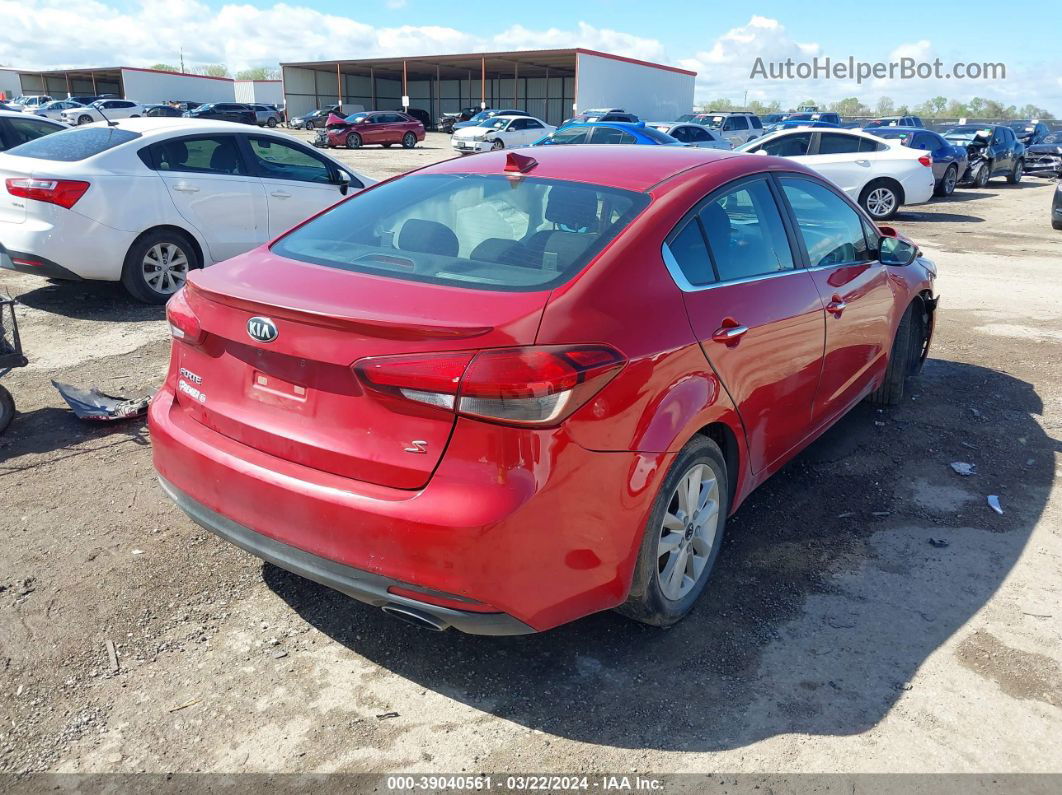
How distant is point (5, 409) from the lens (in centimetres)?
477

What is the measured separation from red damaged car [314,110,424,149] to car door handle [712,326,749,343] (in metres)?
35.8

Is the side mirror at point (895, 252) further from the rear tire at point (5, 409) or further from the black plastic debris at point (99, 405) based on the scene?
the rear tire at point (5, 409)

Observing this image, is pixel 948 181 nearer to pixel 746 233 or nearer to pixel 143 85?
pixel 746 233

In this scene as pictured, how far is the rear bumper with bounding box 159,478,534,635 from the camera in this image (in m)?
2.51

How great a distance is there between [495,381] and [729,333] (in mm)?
1164

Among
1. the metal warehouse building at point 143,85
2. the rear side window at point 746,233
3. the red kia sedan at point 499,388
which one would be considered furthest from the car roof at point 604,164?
the metal warehouse building at point 143,85

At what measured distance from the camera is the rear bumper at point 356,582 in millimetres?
2510

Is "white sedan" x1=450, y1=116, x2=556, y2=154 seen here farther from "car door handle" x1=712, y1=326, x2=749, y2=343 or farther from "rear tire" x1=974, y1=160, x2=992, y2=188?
"car door handle" x1=712, y1=326, x2=749, y2=343

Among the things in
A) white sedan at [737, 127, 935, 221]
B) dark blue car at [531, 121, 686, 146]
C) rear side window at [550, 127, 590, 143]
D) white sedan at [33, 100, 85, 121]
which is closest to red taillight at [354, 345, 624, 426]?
white sedan at [737, 127, 935, 221]

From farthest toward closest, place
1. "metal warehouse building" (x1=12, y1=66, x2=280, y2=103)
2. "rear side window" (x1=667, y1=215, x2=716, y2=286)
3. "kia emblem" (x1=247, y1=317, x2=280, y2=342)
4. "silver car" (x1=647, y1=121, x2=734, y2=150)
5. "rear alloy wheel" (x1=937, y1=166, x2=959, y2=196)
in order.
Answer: "metal warehouse building" (x1=12, y1=66, x2=280, y2=103) < "silver car" (x1=647, y1=121, x2=734, y2=150) < "rear alloy wheel" (x1=937, y1=166, x2=959, y2=196) < "rear side window" (x1=667, y1=215, x2=716, y2=286) < "kia emblem" (x1=247, y1=317, x2=280, y2=342)

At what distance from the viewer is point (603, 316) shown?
264cm

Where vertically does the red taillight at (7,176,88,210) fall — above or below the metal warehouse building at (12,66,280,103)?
below

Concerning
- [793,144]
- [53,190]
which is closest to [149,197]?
[53,190]

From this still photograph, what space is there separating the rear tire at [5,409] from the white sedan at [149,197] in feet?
8.44
